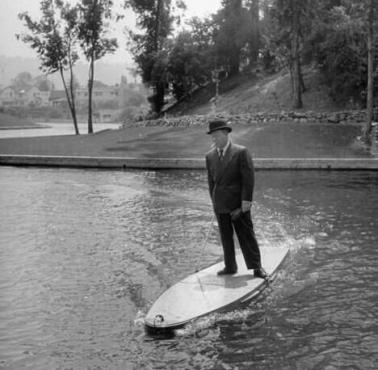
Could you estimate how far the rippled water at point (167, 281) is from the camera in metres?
5.70

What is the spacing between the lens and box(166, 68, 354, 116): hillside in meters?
32.8

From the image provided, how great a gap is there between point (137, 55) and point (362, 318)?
44.7 metres

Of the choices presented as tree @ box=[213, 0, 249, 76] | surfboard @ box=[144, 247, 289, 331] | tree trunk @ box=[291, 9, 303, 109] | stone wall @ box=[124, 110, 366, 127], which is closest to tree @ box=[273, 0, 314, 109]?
tree trunk @ box=[291, 9, 303, 109]

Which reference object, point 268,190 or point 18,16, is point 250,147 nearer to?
point 268,190

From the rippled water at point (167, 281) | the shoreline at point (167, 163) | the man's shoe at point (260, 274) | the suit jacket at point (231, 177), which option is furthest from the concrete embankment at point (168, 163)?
the suit jacket at point (231, 177)

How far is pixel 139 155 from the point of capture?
81.2 feet

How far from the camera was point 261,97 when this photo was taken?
36281 millimetres

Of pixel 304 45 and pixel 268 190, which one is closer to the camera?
pixel 268 190

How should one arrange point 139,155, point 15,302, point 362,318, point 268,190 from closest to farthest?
point 362,318, point 15,302, point 268,190, point 139,155

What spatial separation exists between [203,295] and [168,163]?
15.2 meters

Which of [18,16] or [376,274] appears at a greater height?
[18,16]

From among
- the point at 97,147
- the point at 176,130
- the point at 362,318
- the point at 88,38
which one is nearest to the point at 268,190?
the point at 362,318

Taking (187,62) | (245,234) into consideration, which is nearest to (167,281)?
(245,234)

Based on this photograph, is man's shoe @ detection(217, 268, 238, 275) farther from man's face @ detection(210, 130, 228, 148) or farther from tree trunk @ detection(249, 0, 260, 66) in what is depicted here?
tree trunk @ detection(249, 0, 260, 66)
